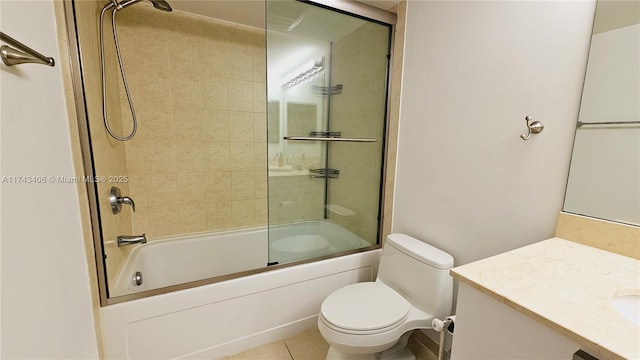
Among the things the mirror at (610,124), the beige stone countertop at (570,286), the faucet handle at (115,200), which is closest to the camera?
the beige stone countertop at (570,286)

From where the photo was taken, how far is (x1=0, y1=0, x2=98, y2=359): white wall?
2.30ft

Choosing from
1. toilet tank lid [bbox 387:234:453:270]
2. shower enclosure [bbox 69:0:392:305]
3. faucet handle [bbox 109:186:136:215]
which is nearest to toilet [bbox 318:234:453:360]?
toilet tank lid [bbox 387:234:453:270]

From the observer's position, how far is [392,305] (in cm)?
138

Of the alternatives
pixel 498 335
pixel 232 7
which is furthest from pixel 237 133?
pixel 498 335

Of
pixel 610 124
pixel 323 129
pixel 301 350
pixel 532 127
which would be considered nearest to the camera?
pixel 610 124

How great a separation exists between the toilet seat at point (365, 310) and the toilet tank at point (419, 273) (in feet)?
0.24

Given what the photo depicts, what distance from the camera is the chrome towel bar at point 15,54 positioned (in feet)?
2.13

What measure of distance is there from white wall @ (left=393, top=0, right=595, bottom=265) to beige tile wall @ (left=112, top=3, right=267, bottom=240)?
4.29 ft

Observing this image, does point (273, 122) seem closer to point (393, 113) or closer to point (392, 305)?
point (393, 113)

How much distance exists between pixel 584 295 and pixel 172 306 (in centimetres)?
166

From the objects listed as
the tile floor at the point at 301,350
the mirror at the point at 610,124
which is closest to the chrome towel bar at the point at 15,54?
the tile floor at the point at 301,350

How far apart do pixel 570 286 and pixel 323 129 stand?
1550 mm

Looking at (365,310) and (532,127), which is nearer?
(532,127)

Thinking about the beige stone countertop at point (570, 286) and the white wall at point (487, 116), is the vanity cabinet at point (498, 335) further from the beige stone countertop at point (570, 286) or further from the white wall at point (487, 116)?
the white wall at point (487, 116)
